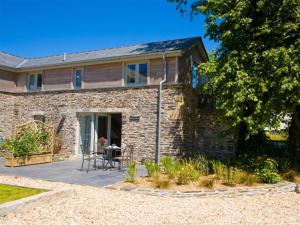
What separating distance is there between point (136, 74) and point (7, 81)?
983 centimetres

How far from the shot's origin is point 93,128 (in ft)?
52.7

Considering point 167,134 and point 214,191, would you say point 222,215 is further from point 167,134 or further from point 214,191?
point 167,134

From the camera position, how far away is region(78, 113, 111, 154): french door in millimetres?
16062

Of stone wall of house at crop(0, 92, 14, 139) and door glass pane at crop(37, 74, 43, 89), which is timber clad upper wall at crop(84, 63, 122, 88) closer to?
door glass pane at crop(37, 74, 43, 89)

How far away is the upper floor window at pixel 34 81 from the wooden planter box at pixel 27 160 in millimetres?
5831

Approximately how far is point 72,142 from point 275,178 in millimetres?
11343

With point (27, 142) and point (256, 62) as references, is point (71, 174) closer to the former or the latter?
point (27, 142)

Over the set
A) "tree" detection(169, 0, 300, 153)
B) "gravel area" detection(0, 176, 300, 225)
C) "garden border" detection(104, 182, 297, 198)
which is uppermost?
"tree" detection(169, 0, 300, 153)

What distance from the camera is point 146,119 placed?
14.1 metres

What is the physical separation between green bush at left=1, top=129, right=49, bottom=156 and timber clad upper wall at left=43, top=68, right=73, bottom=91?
3.45 meters

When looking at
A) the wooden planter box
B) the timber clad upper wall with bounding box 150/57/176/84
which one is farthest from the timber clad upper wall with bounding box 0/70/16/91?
the timber clad upper wall with bounding box 150/57/176/84

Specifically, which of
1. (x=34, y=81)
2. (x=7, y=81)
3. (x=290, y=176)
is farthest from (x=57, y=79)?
(x=290, y=176)

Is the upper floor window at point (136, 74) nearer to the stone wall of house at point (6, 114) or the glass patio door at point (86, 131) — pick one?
the glass patio door at point (86, 131)

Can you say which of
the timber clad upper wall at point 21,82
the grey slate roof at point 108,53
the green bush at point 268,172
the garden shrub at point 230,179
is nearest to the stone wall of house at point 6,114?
the timber clad upper wall at point 21,82
